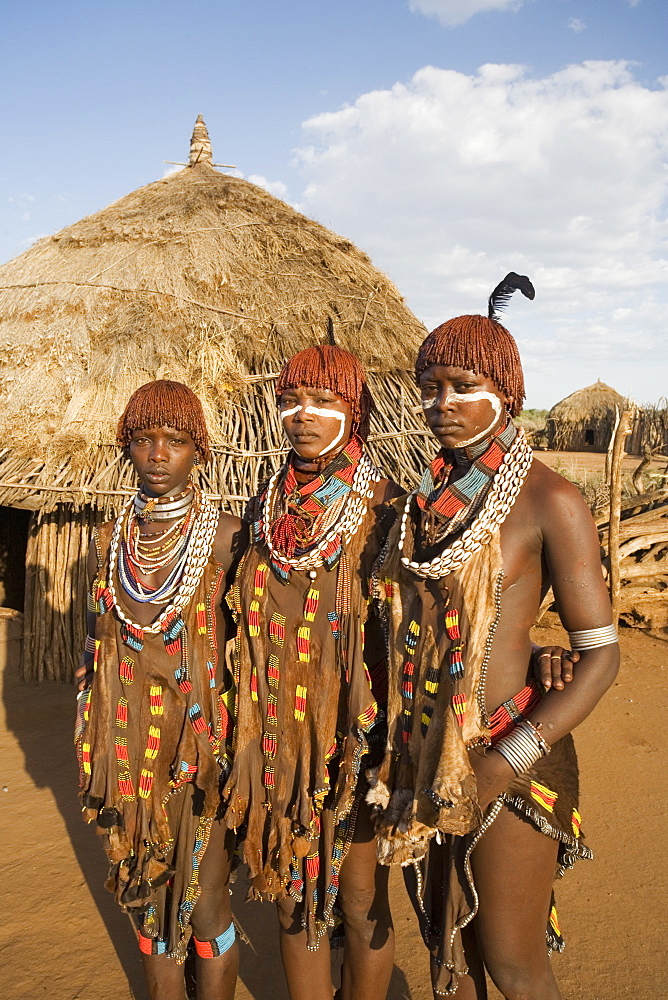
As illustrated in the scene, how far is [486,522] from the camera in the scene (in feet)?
5.15

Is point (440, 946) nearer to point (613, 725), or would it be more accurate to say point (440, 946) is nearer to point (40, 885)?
point (40, 885)

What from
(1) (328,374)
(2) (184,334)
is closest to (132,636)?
(1) (328,374)

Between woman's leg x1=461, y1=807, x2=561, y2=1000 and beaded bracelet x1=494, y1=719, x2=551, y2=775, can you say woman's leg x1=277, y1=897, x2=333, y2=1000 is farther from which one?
beaded bracelet x1=494, y1=719, x2=551, y2=775

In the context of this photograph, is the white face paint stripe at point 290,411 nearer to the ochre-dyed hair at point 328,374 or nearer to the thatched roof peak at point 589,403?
the ochre-dyed hair at point 328,374

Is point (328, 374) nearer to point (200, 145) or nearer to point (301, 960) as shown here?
point (301, 960)

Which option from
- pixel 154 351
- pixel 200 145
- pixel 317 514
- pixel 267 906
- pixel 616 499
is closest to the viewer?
pixel 317 514

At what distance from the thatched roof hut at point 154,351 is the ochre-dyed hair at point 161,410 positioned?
304cm

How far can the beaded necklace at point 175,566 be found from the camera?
1954mm

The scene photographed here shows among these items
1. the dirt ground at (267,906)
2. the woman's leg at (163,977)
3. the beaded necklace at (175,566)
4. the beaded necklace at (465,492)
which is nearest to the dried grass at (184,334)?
the dirt ground at (267,906)

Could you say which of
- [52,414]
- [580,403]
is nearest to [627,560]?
[52,414]

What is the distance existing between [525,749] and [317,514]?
0.78 metres

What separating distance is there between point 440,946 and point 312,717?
65 cm

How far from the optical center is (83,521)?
563cm

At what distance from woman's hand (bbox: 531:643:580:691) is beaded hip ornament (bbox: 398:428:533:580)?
306mm
